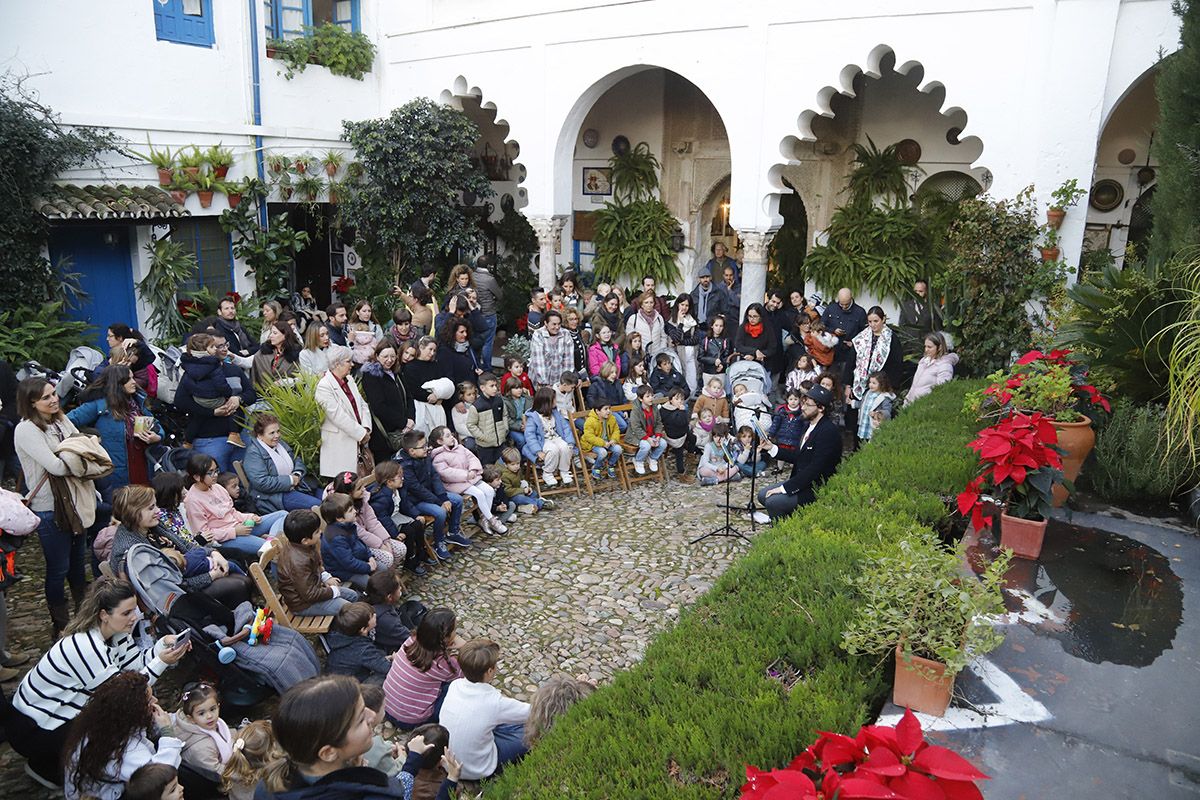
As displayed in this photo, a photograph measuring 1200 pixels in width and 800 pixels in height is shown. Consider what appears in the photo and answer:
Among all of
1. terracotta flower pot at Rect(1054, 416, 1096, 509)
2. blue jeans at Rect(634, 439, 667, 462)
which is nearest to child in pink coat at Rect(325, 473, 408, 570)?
blue jeans at Rect(634, 439, 667, 462)

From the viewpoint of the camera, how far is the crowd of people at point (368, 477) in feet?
13.3

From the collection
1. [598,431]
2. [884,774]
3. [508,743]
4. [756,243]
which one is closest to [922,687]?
[884,774]

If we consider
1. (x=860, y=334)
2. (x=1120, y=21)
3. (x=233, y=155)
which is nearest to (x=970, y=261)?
(x=860, y=334)

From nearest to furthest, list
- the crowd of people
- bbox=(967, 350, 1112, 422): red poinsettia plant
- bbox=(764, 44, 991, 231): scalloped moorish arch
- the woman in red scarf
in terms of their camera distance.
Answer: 1. the crowd of people
2. bbox=(967, 350, 1112, 422): red poinsettia plant
3. the woman in red scarf
4. bbox=(764, 44, 991, 231): scalloped moorish arch

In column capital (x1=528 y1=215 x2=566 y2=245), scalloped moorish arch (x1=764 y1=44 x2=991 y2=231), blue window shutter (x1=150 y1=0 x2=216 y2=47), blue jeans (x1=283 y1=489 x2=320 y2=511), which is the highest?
blue window shutter (x1=150 y1=0 x2=216 y2=47)

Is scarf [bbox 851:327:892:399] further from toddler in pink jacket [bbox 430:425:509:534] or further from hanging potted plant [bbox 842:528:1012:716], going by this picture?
hanging potted plant [bbox 842:528:1012:716]

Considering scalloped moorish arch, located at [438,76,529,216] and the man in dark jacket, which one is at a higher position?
scalloped moorish arch, located at [438,76,529,216]

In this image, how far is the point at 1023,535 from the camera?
5.11 m

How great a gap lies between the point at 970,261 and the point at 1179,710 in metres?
7.14

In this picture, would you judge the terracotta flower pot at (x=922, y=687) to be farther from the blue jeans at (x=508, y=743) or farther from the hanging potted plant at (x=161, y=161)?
the hanging potted plant at (x=161, y=161)

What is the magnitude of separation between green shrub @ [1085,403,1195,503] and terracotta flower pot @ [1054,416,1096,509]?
0.29m

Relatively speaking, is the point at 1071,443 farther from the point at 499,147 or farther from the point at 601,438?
the point at 499,147

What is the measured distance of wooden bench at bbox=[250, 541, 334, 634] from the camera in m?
5.41

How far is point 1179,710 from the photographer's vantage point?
3.77 metres
